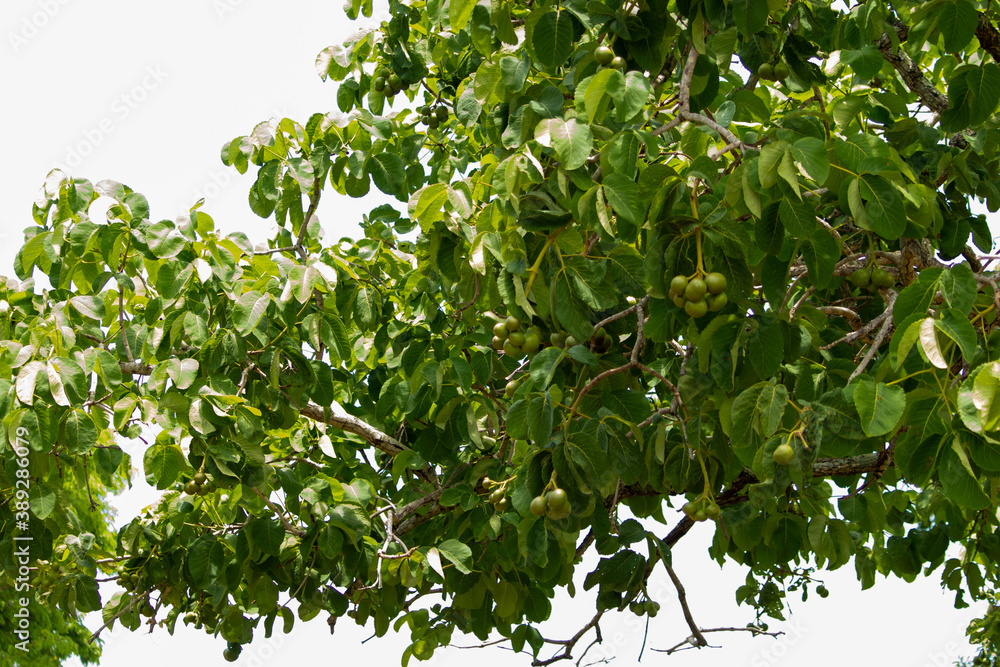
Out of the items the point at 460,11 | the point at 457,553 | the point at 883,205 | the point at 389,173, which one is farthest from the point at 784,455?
the point at 389,173

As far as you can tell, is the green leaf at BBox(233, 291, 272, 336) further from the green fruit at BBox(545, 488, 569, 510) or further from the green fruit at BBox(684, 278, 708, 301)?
the green fruit at BBox(684, 278, 708, 301)

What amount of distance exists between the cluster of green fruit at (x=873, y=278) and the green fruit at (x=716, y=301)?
3.44 feet

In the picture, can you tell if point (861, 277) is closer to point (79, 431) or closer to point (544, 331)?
point (544, 331)

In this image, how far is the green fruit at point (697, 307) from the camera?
6.46ft

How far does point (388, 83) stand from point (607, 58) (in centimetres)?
169

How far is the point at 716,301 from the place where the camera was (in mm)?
1986

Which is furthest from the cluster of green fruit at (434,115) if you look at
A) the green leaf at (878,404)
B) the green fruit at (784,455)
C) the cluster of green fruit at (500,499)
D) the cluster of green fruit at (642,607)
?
the green leaf at (878,404)

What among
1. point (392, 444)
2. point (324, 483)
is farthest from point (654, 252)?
point (392, 444)

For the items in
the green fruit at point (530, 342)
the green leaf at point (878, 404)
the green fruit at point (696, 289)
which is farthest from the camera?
the green fruit at point (530, 342)

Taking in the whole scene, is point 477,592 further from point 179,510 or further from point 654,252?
point 654,252

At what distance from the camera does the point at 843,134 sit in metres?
2.62

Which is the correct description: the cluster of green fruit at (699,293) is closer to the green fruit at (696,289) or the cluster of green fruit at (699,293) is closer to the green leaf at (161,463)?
the green fruit at (696,289)

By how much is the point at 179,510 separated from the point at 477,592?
44.4 inches

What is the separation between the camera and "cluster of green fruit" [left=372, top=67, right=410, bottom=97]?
154 inches
